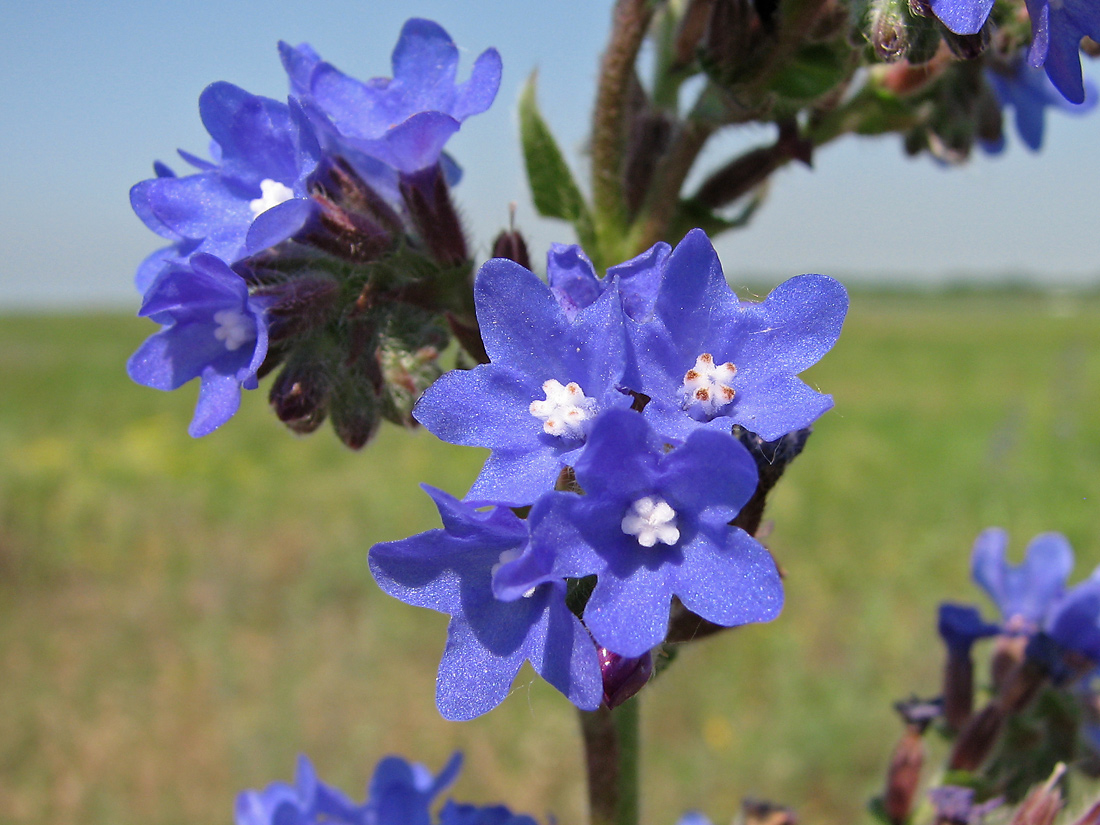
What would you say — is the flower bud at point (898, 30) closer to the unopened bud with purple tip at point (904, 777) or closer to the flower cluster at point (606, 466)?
the flower cluster at point (606, 466)

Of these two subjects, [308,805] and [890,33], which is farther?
[308,805]

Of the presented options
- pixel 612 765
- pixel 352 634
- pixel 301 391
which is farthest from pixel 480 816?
pixel 352 634

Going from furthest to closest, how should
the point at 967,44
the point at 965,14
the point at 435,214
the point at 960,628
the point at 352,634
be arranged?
the point at 352,634 → the point at 960,628 → the point at 435,214 → the point at 967,44 → the point at 965,14

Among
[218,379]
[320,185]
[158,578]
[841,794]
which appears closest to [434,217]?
[320,185]

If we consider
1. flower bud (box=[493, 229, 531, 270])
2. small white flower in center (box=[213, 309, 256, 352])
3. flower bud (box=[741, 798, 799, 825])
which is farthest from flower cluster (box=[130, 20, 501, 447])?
flower bud (box=[741, 798, 799, 825])

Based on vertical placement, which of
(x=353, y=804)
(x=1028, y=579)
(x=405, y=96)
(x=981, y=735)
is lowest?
(x=353, y=804)

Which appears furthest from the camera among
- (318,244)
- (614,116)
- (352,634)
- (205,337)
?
(352,634)

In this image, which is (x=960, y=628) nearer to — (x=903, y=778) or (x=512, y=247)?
(x=903, y=778)

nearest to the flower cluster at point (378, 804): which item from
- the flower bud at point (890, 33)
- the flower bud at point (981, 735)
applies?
the flower bud at point (981, 735)

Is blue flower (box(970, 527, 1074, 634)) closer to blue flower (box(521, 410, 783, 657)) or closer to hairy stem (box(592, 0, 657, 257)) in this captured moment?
hairy stem (box(592, 0, 657, 257))
